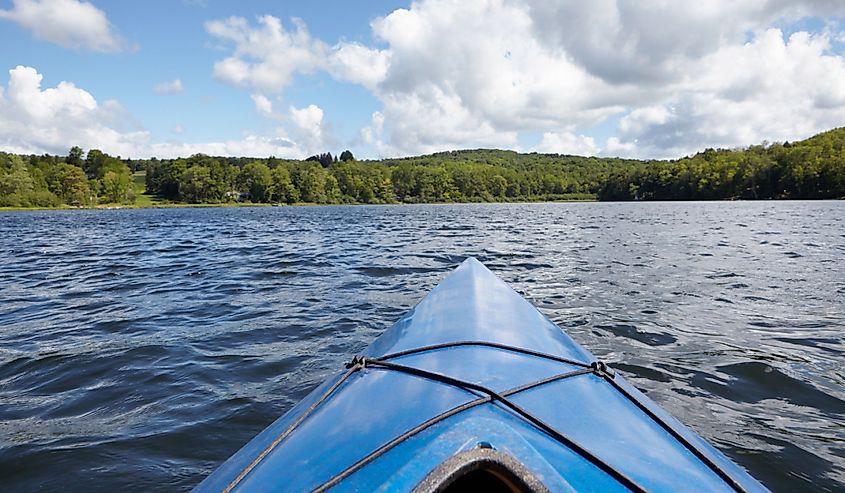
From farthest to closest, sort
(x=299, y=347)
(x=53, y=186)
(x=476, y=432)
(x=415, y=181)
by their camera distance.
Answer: (x=415, y=181), (x=53, y=186), (x=299, y=347), (x=476, y=432)

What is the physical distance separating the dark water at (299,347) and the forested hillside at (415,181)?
78.8 m

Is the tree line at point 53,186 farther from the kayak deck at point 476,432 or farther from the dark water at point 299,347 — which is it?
the kayak deck at point 476,432

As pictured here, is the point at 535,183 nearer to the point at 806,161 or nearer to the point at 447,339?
the point at 806,161

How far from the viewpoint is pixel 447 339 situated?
2.99 metres

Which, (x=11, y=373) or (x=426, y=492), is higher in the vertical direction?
(x=426, y=492)

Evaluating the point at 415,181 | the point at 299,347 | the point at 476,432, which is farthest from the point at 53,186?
the point at 476,432

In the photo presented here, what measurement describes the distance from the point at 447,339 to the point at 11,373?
4586mm

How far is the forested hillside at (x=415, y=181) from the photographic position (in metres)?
79.2

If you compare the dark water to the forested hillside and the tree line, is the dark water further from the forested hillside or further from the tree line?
the tree line

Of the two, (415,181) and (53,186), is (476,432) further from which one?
(415,181)

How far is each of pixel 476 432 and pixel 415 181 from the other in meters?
118

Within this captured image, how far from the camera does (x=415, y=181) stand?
11906 cm

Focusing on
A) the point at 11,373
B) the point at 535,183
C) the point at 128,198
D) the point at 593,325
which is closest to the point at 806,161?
the point at 535,183

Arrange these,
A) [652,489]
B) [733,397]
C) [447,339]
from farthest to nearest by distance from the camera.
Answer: [733,397] → [447,339] → [652,489]
